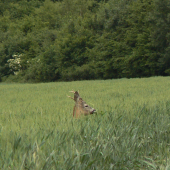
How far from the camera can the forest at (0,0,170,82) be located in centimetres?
2745

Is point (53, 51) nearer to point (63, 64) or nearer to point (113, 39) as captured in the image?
point (63, 64)

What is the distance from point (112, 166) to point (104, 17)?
32.4 meters

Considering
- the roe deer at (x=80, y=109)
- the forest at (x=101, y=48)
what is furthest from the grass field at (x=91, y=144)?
the forest at (x=101, y=48)

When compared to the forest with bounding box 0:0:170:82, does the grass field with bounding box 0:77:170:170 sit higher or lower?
lower

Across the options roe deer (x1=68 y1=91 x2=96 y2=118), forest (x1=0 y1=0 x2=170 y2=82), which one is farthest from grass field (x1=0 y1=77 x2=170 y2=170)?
forest (x1=0 y1=0 x2=170 y2=82)

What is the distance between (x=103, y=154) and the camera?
10.2 ft

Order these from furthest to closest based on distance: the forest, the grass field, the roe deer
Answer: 1. the forest
2. the roe deer
3. the grass field

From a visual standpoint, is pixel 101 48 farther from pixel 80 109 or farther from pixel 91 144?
pixel 91 144

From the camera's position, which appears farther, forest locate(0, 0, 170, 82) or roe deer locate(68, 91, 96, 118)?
forest locate(0, 0, 170, 82)

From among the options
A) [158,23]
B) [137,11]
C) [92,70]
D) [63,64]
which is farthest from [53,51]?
[158,23]

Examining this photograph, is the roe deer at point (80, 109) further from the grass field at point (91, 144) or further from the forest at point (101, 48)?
the forest at point (101, 48)

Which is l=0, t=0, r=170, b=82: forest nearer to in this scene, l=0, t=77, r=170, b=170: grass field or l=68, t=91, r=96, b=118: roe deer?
l=68, t=91, r=96, b=118: roe deer

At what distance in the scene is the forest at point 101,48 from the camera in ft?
90.1

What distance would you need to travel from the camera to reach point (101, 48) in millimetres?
32281
